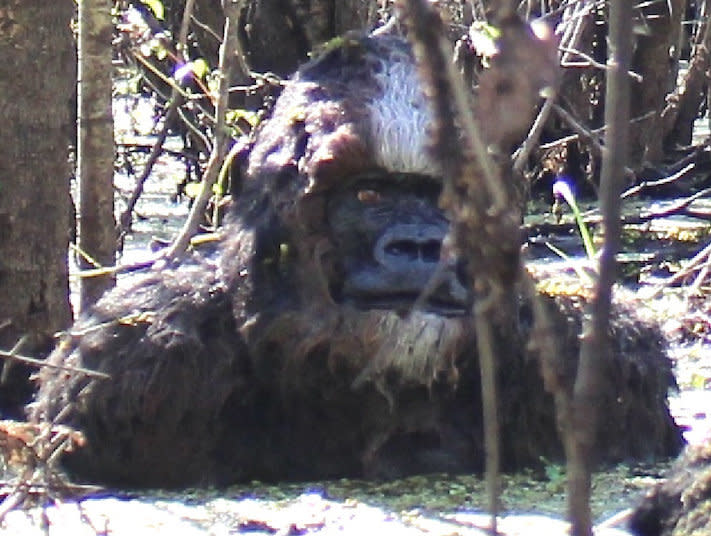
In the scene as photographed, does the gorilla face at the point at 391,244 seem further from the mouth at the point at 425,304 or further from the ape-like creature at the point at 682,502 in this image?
the ape-like creature at the point at 682,502

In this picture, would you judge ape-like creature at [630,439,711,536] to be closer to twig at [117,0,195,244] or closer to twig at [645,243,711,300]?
twig at [117,0,195,244]

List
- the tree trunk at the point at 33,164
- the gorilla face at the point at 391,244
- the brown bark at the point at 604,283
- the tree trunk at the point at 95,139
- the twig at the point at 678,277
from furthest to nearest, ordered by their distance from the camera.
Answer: the twig at the point at 678,277
the tree trunk at the point at 95,139
the tree trunk at the point at 33,164
the gorilla face at the point at 391,244
the brown bark at the point at 604,283

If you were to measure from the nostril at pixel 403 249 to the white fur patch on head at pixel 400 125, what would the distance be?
24cm

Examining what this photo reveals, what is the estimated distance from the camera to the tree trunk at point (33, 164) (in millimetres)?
4988

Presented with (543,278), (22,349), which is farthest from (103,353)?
(543,278)

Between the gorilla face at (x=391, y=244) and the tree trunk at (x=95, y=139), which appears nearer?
the gorilla face at (x=391, y=244)

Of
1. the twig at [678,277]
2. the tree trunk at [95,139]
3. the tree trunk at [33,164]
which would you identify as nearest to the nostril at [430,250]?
the tree trunk at [33,164]

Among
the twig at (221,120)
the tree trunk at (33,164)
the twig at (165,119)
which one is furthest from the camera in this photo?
the twig at (165,119)

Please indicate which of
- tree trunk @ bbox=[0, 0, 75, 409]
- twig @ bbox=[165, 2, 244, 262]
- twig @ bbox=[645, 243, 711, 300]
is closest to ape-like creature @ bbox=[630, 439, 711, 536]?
tree trunk @ bbox=[0, 0, 75, 409]

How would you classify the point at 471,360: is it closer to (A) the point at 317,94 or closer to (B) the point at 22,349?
(A) the point at 317,94

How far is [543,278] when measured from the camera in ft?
16.0

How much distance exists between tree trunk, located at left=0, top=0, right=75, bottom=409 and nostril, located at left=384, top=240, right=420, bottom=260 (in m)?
1.37

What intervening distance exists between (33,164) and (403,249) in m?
1.44

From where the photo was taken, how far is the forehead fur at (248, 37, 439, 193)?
13.8 feet
